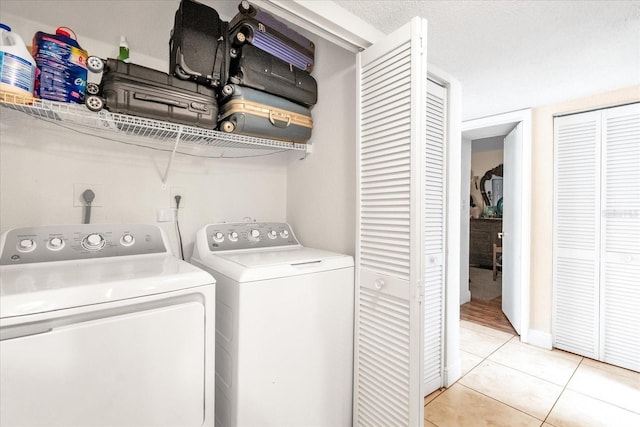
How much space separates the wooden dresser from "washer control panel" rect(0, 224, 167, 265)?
593cm

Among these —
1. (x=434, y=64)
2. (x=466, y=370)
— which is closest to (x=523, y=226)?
(x=466, y=370)

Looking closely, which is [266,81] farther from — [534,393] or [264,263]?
[534,393]

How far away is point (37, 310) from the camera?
0.85m

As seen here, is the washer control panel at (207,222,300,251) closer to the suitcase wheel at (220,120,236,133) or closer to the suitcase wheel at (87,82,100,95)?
the suitcase wheel at (220,120,236,133)

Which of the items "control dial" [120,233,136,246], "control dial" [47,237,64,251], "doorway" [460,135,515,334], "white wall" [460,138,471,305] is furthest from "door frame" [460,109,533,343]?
"control dial" [47,237,64,251]

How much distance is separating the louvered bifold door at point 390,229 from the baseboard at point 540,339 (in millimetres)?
2274

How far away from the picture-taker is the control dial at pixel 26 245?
1.20 m

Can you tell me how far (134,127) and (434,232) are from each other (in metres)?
1.92

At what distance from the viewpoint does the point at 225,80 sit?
153 centimetres

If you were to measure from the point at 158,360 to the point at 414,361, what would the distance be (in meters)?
1.01

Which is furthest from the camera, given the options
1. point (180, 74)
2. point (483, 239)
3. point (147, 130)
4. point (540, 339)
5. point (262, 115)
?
point (483, 239)

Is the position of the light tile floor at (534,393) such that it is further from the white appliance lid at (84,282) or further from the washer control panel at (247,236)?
the white appliance lid at (84,282)

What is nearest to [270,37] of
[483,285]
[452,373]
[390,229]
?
[390,229]

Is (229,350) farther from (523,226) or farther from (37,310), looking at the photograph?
(523,226)
